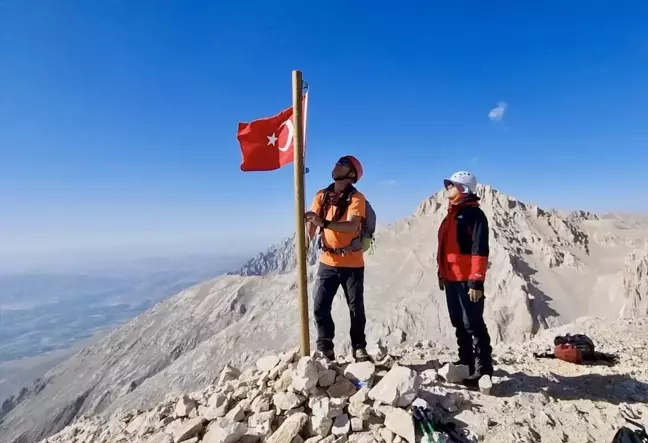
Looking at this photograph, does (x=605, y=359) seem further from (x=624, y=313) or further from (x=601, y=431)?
(x=624, y=313)

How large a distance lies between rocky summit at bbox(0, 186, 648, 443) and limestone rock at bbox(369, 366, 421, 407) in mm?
12485

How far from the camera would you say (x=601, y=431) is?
13.2 feet

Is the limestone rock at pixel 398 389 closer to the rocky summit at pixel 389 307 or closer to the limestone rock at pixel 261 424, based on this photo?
the limestone rock at pixel 261 424

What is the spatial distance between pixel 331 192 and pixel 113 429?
4.70 meters

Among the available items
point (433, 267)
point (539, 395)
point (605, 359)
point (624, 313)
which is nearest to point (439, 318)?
point (433, 267)

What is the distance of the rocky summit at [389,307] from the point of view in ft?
108

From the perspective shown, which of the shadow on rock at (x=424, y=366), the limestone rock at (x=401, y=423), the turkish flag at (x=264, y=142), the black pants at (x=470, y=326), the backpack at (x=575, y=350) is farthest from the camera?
the backpack at (x=575, y=350)

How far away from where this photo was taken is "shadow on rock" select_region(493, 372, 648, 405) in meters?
5.03

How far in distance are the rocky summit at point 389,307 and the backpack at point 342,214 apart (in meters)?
12.1

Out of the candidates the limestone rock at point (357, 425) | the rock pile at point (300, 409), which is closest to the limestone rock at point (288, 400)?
the rock pile at point (300, 409)

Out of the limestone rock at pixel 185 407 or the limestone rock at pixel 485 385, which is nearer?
the limestone rock at pixel 485 385

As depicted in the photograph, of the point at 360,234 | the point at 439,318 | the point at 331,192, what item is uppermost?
the point at 331,192

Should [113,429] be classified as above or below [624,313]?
above

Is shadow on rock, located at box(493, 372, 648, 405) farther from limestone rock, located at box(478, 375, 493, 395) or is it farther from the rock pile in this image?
the rock pile
